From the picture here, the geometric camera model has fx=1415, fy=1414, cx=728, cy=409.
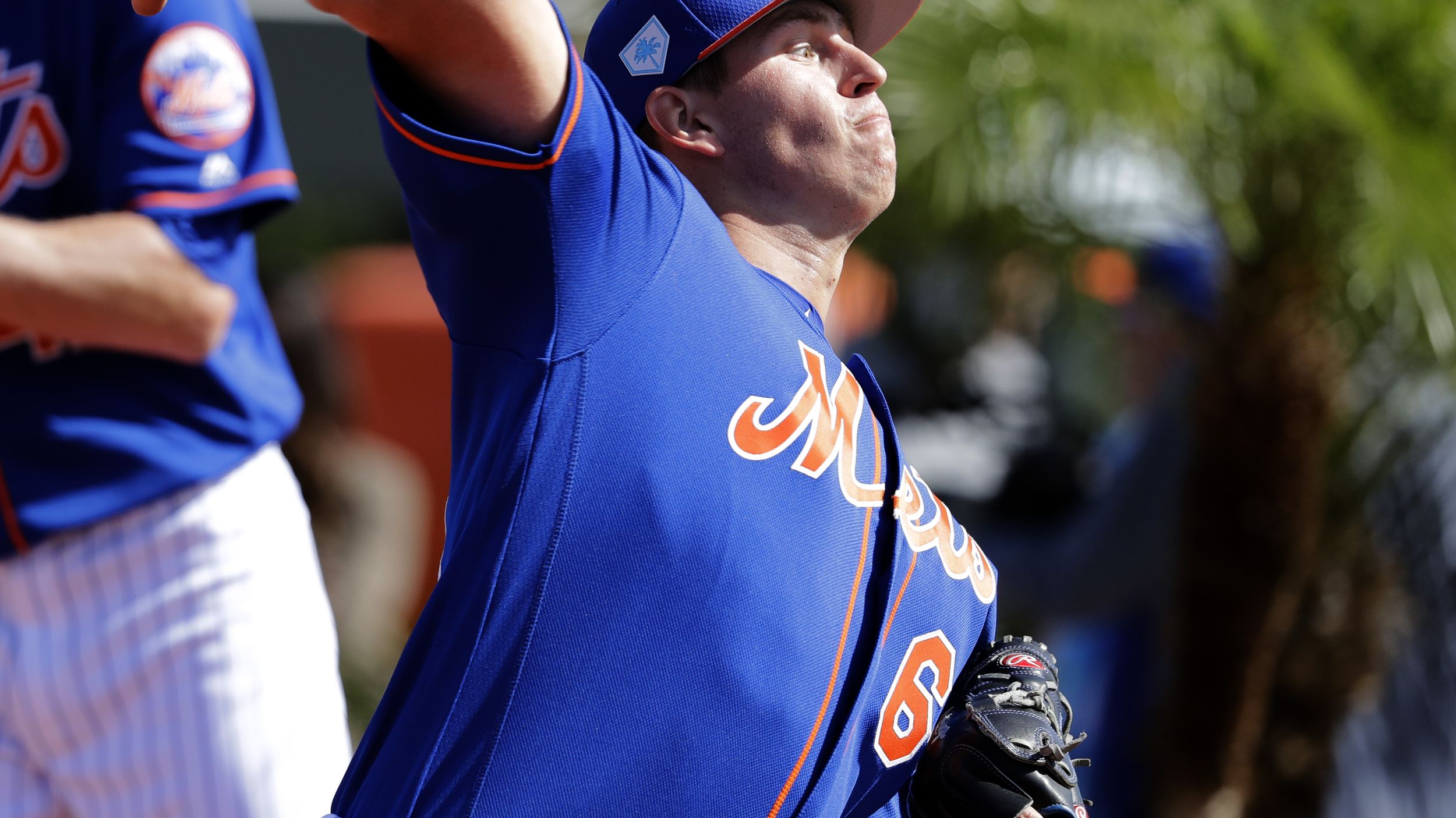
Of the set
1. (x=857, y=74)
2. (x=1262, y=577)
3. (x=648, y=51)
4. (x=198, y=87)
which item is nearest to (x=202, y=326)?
(x=198, y=87)

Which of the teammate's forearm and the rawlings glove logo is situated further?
the teammate's forearm

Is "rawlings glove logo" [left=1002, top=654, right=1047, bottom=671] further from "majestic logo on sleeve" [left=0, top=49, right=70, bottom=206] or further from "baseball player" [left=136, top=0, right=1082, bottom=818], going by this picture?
"majestic logo on sleeve" [left=0, top=49, right=70, bottom=206]

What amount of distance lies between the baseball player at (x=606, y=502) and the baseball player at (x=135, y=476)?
609mm

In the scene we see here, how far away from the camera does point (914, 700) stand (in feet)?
5.99

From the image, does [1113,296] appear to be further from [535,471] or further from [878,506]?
[535,471]

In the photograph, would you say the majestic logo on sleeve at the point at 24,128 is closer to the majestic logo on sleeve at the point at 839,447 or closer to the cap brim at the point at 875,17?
the cap brim at the point at 875,17

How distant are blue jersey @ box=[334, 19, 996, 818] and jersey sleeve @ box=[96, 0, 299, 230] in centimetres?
95

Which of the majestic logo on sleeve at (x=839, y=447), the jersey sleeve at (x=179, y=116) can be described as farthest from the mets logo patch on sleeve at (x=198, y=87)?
the majestic logo on sleeve at (x=839, y=447)

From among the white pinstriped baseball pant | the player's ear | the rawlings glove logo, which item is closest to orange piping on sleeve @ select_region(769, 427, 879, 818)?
the rawlings glove logo

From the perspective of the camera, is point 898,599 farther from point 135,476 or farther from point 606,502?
point 135,476

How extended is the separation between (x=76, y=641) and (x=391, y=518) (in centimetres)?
470

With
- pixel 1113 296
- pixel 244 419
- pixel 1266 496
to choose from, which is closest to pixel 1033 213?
pixel 1113 296

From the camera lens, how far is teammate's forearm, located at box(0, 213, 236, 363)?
7.14 feet

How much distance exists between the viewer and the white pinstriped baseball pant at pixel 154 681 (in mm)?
2238
